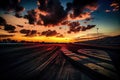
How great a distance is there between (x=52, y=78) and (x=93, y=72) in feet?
13.4

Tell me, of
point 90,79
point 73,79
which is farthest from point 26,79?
point 90,79

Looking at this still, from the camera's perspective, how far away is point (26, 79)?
8.84 metres

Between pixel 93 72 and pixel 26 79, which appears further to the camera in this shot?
pixel 93 72

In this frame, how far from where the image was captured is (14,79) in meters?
8.74

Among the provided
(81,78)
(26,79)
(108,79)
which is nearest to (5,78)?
(26,79)

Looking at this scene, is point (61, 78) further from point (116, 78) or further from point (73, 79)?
point (116, 78)

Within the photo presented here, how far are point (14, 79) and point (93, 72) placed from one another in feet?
22.4

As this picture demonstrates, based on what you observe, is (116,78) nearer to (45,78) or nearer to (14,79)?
(45,78)

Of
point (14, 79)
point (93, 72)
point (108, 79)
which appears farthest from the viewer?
point (93, 72)

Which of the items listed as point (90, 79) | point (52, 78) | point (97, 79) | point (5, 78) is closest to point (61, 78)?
point (52, 78)

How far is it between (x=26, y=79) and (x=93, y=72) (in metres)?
6.00

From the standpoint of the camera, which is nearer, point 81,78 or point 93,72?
point 81,78

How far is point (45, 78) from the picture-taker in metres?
9.20

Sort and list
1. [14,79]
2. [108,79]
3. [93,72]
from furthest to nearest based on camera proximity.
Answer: [93,72] < [108,79] < [14,79]
